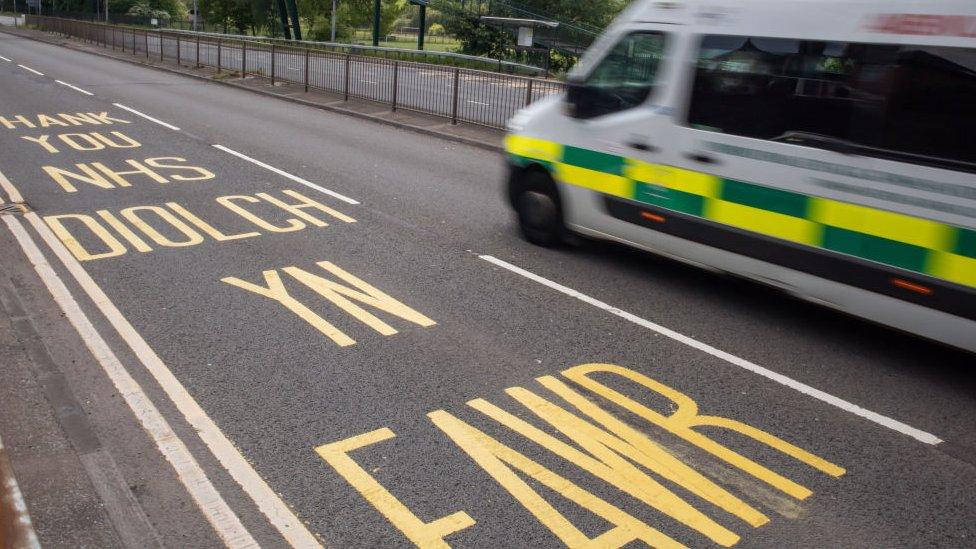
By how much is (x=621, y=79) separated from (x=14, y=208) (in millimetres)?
6797

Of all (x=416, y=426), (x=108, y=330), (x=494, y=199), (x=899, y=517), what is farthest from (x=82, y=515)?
(x=494, y=199)

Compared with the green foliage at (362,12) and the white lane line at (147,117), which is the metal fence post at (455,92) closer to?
the white lane line at (147,117)

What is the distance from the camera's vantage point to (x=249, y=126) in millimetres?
16219

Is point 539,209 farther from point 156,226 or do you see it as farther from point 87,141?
point 87,141

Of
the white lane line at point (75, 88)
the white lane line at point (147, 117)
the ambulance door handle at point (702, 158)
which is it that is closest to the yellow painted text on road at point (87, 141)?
the white lane line at point (147, 117)

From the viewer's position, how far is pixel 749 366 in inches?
220

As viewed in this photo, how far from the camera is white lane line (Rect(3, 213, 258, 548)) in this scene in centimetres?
369

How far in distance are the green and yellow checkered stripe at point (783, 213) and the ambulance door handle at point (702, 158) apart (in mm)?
116

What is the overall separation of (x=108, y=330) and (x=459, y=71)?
38.8 ft

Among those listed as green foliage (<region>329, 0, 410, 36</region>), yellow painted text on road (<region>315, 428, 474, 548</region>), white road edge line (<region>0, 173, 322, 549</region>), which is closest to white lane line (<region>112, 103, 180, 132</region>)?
white road edge line (<region>0, 173, 322, 549</region>)

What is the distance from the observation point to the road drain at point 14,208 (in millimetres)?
8961

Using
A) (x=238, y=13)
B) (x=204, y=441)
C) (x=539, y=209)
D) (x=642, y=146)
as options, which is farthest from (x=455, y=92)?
(x=238, y=13)

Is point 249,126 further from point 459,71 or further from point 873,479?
point 873,479

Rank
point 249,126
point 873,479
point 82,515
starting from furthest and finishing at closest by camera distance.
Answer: point 249,126 < point 873,479 < point 82,515
